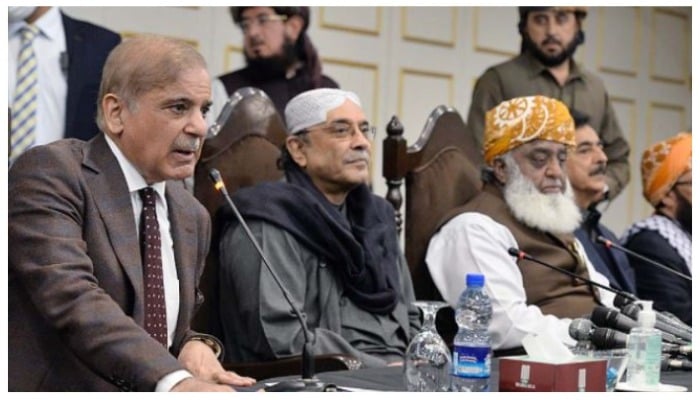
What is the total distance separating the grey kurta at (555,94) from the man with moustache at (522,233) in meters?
0.67

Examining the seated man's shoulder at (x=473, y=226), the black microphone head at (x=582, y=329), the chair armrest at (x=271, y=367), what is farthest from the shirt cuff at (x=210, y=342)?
the seated man's shoulder at (x=473, y=226)

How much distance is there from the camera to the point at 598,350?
2682mm

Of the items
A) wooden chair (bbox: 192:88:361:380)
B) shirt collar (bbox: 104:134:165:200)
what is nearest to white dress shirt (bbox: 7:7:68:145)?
wooden chair (bbox: 192:88:361:380)

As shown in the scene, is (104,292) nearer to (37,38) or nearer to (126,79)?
(126,79)

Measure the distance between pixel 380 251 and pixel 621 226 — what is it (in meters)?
3.84

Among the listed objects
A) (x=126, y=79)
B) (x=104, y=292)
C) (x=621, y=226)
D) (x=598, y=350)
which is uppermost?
(x=126, y=79)

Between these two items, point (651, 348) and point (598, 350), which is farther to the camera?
point (598, 350)

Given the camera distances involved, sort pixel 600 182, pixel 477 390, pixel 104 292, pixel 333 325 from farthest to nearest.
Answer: pixel 600 182 < pixel 333 325 < pixel 477 390 < pixel 104 292

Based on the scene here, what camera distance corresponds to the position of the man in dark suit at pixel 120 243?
206cm

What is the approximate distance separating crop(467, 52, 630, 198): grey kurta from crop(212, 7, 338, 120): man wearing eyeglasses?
0.60 m

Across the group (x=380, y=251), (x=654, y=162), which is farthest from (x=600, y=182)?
(x=380, y=251)

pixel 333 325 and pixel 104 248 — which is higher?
pixel 104 248

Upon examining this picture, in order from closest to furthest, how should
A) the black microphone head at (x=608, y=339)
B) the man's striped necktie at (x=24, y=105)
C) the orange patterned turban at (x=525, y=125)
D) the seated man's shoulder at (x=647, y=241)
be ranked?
the black microphone head at (x=608, y=339)
the man's striped necktie at (x=24, y=105)
the orange patterned turban at (x=525, y=125)
the seated man's shoulder at (x=647, y=241)

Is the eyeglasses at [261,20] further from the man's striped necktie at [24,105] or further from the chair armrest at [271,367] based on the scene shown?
the chair armrest at [271,367]
